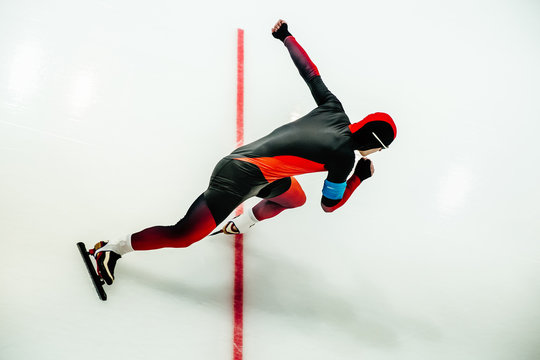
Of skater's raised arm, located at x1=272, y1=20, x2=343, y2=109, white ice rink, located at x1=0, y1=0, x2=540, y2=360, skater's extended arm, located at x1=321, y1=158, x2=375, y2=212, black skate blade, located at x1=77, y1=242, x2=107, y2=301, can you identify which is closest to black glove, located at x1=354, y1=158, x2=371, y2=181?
skater's extended arm, located at x1=321, y1=158, x2=375, y2=212

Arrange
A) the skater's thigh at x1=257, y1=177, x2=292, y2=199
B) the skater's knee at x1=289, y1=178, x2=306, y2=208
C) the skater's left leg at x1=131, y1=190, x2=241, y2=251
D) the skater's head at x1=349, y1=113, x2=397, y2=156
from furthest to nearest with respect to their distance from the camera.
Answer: the skater's knee at x1=289, y1=178, x2=306, y2=208
the skater's thigh at x1=257, y1=177, x2=292, y2=199
the skater's left leg at x1=131, y1=190, x2=241, y2=251
the skater's head at x1=349, y1=113, x2=397, y2=156

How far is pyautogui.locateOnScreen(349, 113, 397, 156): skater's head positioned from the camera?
2010 mm

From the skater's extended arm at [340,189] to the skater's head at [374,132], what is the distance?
0.85ft

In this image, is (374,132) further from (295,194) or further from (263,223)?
(263,223)

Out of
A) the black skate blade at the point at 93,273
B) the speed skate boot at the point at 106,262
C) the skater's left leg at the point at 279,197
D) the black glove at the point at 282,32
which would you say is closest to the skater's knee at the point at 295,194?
A: the skater's left leg at the point at 279,197

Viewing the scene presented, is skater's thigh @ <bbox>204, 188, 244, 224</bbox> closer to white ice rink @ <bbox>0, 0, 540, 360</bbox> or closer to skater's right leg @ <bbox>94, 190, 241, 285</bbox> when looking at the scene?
skater's right leg @ <bbox>94, 190, 241, 285</bbox>

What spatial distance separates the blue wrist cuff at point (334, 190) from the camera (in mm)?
2191

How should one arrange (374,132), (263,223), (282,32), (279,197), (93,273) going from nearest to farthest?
(374,132), (93,273), (279,197), (282,32), (263,223)

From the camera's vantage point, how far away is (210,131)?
3.26 m

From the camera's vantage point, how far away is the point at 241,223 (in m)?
2.64

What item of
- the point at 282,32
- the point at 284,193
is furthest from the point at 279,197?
the point at 282,32

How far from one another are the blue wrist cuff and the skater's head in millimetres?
236

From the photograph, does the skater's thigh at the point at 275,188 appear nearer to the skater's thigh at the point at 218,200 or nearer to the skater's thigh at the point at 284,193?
the skater's thigh at the point at 284,193

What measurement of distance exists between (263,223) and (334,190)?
2.74 ft
